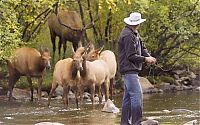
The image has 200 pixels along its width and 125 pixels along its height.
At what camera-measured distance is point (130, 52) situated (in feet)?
36.8

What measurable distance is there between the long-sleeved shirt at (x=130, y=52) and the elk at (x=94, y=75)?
23.5 ft

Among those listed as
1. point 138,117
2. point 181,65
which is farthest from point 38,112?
point 181,65

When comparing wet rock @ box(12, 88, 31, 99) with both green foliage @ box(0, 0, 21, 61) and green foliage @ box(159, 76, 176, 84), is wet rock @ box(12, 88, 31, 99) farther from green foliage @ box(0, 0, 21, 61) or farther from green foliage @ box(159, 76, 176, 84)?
green foliage @ box(159, 76, 176, 84)

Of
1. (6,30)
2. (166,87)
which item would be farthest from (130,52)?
(166,87)

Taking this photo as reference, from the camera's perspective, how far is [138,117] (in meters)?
11.4

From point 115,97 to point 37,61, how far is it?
3467 mm

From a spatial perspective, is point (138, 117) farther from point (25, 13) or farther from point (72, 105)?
point (25, 13)

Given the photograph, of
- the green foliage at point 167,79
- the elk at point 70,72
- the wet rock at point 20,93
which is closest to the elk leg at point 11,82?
the wet rock at point 20,93

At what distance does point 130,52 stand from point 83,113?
5669 millimetres

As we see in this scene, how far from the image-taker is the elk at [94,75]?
741 inches

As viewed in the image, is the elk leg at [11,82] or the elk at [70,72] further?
the elk leg at [11,82]

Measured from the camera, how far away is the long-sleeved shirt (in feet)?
36.8

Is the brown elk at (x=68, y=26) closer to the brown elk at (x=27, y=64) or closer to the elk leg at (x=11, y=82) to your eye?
the brown elk at (x=27, y=64)

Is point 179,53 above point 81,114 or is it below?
above
